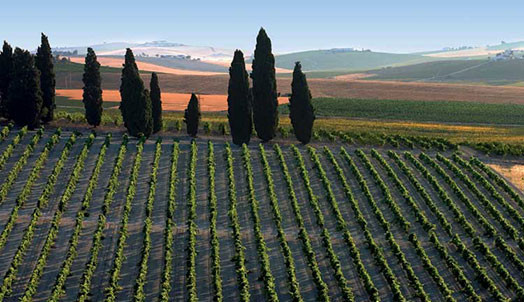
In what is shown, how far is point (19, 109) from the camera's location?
54.8 meters

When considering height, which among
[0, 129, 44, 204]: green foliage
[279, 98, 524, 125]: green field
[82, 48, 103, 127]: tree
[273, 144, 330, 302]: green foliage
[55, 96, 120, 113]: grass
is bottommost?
[273, 144, 330, 302]: green foliage

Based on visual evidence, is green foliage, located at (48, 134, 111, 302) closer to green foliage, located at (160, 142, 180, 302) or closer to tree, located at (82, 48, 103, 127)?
green foliage, located at (160, 142, 180, 302)

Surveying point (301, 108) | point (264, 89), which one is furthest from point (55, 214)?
point (301, 108)

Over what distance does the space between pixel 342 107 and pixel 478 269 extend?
6282 centimetres

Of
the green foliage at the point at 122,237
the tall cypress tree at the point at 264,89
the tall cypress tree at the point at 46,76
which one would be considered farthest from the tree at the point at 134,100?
the tall cypress tree at the point at 264,89

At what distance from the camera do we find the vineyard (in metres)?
29.9

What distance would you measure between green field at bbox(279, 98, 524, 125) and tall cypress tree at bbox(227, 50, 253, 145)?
31.4m

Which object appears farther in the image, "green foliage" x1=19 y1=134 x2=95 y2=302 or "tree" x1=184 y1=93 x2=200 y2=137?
"tree" x1=184 y1=93 x2=200 y2=137

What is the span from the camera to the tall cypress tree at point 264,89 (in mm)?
55156

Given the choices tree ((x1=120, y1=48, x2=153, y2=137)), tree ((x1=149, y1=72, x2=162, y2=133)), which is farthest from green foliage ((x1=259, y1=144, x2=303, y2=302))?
tree ((x1=149, y1=72, x2=162, y2=133))

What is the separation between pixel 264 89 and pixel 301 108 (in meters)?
4.95

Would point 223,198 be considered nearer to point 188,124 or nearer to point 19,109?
point 188,124

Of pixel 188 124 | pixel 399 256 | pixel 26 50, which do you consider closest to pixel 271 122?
pixel 188 124

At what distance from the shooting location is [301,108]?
55594mm
